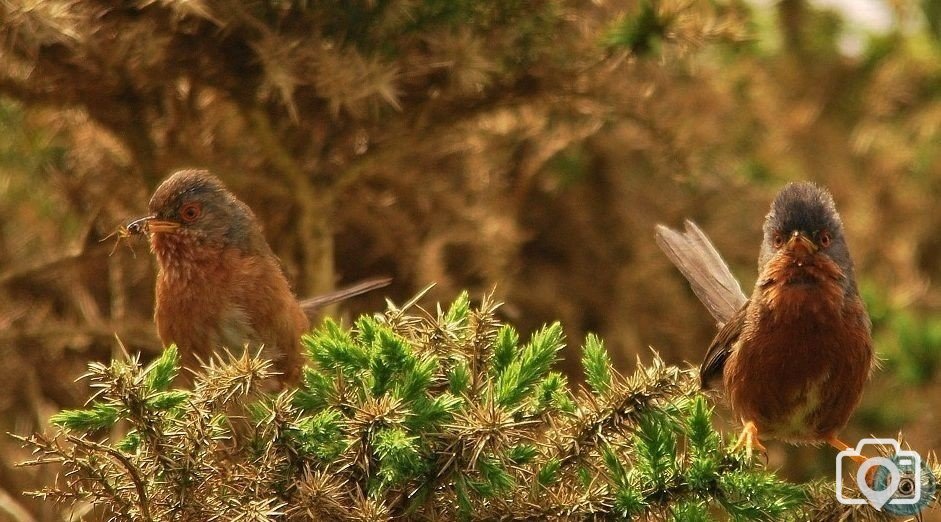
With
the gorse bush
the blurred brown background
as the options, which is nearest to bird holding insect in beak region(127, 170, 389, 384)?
the blurred brown background

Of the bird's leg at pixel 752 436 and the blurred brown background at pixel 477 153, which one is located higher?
the blurred brown background at pixel 477 153

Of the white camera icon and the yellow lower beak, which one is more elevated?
the yellow lower beak

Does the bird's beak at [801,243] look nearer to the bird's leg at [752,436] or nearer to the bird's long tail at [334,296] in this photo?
the bird's leg at [752,436]

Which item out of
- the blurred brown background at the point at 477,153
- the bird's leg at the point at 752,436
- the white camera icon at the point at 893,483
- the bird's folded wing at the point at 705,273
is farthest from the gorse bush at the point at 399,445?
the bird's folded wing at the point at 705,273

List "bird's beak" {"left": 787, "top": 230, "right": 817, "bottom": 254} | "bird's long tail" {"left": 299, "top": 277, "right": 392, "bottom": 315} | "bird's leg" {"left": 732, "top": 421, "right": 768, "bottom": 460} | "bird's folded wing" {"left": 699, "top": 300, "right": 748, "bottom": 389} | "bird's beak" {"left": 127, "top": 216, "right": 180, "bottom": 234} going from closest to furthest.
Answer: "bird's leg" {"left": 732, "top": 421, "right": 768, "bottom": 460}
"bird's beak" {"left": 787, "top": 230, "right": 817, "bottom": 254}
"bird's folded wing" {"left": 699, "top": 300, "right": 748, "bottom": 389}
"bird's beak" {"left": 127, "top": 216, "right": 180, "bottom": 234}
"bird's long tail" {"left": 299, "top": 277, "right": 392, "bottom": 315}

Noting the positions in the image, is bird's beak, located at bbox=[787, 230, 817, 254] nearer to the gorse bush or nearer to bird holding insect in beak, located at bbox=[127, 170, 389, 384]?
the gorse bush

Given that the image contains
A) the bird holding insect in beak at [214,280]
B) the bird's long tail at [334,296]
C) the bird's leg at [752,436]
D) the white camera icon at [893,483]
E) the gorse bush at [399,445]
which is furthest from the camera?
the bird's long tail at [334,296]

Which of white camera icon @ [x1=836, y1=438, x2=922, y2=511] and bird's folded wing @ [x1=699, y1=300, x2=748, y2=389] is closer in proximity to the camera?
white camera icon @ [x1=836, y1=438, x2=922, y2=511]
